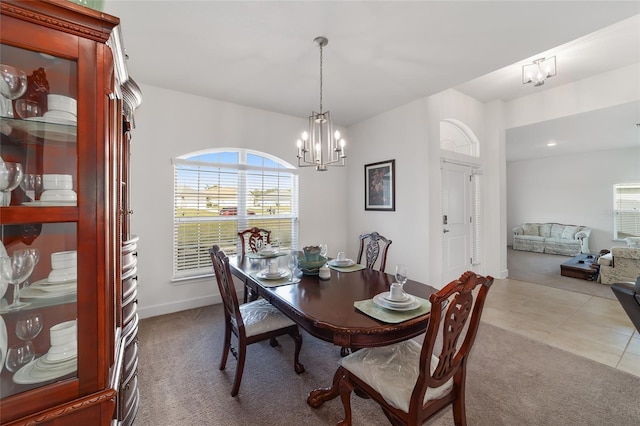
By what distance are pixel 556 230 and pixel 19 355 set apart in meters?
10.5

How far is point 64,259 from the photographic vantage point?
0.87 metres

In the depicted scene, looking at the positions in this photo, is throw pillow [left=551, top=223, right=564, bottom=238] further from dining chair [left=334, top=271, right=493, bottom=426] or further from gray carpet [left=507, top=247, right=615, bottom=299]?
dining chair [left=334, top=271, right=493, bottom=426]

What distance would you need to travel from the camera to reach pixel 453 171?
424cm

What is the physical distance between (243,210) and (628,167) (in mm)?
9870

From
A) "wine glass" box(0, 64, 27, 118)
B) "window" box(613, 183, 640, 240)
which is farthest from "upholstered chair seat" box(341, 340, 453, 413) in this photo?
"window" box(613, 183, 640, 240)

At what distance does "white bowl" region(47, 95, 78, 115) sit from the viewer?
0.85 meters

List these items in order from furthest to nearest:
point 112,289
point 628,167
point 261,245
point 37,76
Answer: point 628,167, point 261,245, point 112,289, point 37,76

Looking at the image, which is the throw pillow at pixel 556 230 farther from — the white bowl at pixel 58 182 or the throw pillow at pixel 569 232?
the white bowl at pixel 58 182

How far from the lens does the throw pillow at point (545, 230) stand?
7770 mm

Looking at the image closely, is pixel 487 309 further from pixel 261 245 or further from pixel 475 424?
pixel 261 245

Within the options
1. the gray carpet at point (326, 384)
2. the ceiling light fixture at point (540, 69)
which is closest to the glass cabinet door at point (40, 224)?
the gray carpet at point (326, 384)

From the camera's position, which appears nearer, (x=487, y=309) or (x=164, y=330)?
(x=164, y=330)

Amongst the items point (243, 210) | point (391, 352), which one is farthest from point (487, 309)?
point (243, 210)

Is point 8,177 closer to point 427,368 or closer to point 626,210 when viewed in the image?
point 427,368
